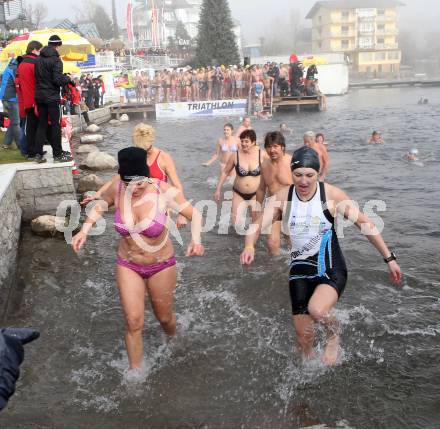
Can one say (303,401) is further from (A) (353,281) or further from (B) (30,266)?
(B) (30,266)

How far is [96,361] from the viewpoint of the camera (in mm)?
4934

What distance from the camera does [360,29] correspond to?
8538 centimetres

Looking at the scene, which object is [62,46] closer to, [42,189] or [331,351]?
[42,189]

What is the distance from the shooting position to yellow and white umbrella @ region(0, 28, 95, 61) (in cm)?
1519

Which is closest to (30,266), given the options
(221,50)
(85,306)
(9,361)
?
(85,306)

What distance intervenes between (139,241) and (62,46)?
1451 cm

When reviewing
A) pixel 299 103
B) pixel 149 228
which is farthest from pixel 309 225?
pixel 299 103

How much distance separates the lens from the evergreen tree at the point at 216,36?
49.3 metres

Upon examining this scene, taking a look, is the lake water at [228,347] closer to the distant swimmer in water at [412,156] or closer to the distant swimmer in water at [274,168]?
the distant swimmer in water at [274,168]

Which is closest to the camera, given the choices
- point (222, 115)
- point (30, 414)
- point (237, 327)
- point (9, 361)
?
point (9, 361)

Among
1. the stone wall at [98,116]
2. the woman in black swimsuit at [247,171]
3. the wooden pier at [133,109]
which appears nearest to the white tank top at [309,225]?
the woman in black swimsuit at [247,171]

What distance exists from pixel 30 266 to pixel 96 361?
2680 mm

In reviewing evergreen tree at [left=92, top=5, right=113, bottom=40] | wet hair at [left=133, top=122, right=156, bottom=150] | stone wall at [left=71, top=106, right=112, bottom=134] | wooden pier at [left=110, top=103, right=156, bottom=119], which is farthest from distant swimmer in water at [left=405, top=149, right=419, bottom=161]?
evergreen tree at [left=92, top=5, right=113, bottom=40]

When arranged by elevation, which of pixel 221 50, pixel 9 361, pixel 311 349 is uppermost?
pixel 221 50
